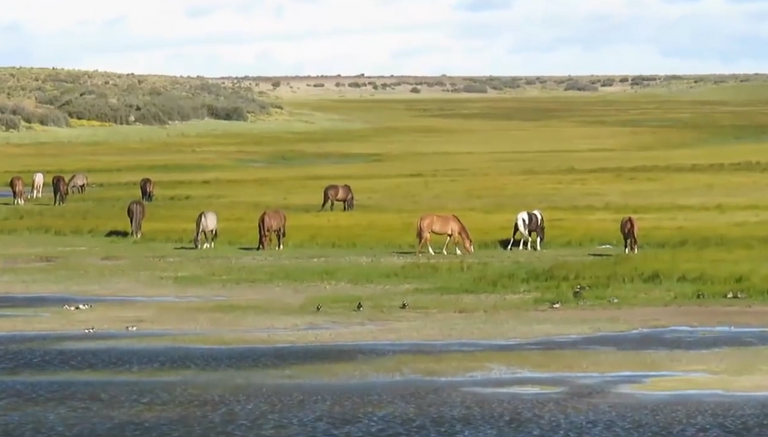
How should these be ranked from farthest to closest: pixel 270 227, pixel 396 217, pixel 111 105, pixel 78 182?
pixel 111 105 → pixel 78 182 → pixel 396 217 → pixel 270 227

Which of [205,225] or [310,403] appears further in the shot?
[205,225]

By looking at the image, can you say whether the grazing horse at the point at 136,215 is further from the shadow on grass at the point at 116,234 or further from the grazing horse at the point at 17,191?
the grazing horse at the point at 17,191

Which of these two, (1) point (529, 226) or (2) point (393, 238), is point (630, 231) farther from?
(2) point (393, 238)

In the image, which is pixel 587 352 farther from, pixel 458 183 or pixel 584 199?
pixel 458 183

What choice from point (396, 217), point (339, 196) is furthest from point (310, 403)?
point (339, 196)

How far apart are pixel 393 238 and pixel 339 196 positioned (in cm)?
661

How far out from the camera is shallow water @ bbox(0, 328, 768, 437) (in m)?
14.0

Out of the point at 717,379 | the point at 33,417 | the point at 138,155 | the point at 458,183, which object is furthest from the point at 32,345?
the point at 138,155

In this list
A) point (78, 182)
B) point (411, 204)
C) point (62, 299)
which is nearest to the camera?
point (62, 299)

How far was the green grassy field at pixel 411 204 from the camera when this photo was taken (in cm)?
2561

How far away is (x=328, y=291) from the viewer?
2398 centimetres

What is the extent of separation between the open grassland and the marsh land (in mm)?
96

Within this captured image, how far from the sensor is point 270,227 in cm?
3000

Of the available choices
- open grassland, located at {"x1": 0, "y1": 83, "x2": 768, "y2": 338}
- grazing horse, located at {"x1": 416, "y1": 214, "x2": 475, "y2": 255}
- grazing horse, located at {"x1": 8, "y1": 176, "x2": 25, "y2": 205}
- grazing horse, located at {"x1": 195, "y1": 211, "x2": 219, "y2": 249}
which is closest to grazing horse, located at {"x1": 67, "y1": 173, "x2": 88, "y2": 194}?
open grassland, located at {"x1": 0, "y1": 83, "x2": 768, "y2": 338}
